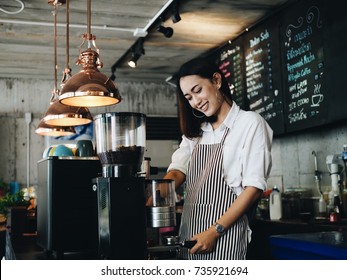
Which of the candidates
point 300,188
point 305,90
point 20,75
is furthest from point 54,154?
point 20,75

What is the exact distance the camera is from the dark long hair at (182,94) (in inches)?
81.5

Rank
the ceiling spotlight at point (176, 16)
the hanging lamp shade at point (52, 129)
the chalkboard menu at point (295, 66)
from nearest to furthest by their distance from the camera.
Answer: the chalkboard menu at point (295, 66), the hanging lamp shade at point (52, 129), the ceiling spotlight at point (176, 16)

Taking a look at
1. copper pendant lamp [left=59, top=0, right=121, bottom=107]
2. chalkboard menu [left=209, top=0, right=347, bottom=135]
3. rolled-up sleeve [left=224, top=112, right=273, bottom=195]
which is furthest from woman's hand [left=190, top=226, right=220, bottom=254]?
chalkboard menu [left=209, top=0, right=347, bottom=135]

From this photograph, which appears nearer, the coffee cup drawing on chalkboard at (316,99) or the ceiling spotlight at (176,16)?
the coffee cup drawing on chalkboard at (316,99)

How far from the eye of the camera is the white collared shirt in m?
1.94

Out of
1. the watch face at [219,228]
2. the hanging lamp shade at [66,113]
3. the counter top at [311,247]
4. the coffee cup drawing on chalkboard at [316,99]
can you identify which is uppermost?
the coffee cup drawing on chalkboard at [316,99]

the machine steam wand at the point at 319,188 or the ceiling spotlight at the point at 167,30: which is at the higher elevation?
the ceiling spotlight at the point at 167,30

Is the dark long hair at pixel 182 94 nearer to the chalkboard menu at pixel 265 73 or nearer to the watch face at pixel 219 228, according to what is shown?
the watch face at pixel 219 228

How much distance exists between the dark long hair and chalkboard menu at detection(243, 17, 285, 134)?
2063mm

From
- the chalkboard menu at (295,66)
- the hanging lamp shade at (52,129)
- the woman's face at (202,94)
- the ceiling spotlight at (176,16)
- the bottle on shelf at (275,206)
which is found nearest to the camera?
the woman's face at (202,94)

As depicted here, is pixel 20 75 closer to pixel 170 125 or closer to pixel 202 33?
pixel 170 125

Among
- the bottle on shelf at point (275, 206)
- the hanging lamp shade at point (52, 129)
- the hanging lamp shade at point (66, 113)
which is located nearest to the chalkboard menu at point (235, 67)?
the bottle on shelf at point (275, 206)

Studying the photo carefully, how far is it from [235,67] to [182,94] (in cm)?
290

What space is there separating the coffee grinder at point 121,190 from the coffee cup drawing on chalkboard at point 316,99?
2.27 metres
